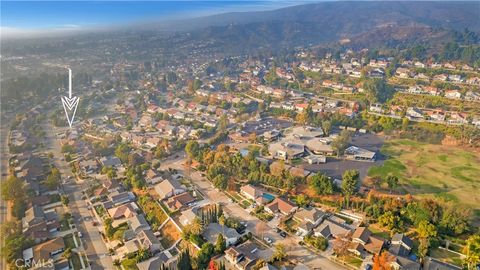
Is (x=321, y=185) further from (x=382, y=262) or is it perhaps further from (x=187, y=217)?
(x=187, y=217)

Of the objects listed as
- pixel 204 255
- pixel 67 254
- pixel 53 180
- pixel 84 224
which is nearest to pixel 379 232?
pixel 204 255

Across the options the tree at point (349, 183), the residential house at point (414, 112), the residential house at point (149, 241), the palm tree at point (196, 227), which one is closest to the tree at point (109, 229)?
the residential house at point (149, 241)

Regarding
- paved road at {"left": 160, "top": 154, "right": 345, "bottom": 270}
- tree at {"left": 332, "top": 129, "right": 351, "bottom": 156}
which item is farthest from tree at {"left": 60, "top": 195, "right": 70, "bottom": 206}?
tree at {"left": 332, "top": 129, "right": 351, "bottom": 156}


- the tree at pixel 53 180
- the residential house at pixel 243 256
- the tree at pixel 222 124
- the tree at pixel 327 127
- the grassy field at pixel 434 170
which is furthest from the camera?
the tree at pixel 222 124

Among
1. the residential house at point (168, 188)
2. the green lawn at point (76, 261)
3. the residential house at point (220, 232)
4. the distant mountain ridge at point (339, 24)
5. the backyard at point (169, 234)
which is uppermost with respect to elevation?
the distant mountain ridge at point (339, 24)

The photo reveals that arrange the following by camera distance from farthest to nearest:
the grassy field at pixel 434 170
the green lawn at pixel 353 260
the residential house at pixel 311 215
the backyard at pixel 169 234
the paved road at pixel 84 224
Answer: the grassy field at pixel 434 170 → the residential house at pixel 311 215 → the backyard at pixel 169 234 → the paved road at pixel 84 224 → the green lawn at pixel 353 260

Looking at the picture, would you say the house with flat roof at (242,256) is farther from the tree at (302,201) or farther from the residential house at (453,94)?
the residential house at (453,94)
